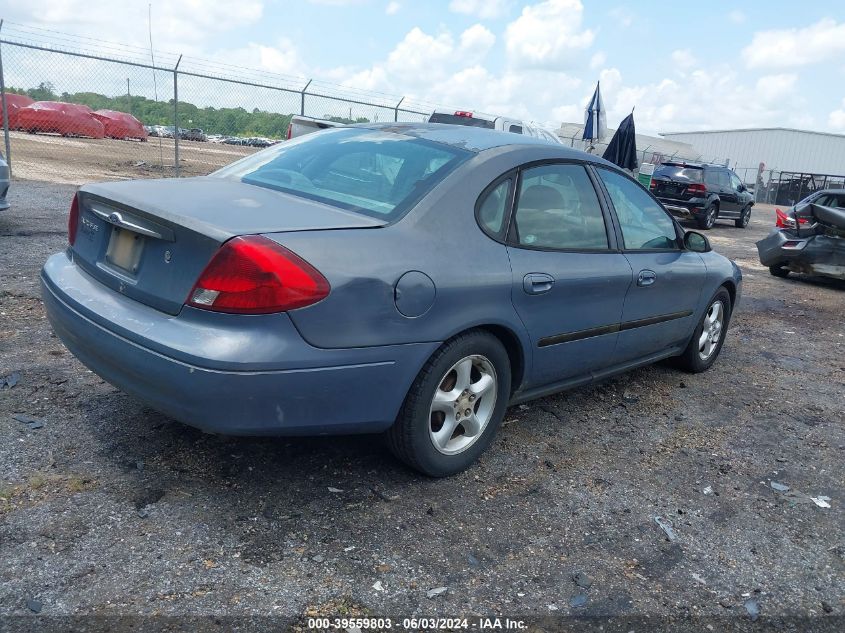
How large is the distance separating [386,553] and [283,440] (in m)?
1.00

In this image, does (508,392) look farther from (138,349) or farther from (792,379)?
(792,379)

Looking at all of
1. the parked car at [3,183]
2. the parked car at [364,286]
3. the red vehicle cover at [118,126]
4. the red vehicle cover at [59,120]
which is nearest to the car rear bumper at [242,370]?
the parked car at [364,286]

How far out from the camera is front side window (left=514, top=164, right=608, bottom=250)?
348cm

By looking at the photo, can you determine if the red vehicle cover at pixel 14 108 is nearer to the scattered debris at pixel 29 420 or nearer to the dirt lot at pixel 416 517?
the dirt lot at pixel 416 517

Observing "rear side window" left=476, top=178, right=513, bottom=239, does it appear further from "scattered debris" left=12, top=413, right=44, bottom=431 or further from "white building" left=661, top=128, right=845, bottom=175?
"white building" left=661, top=128, right=845, bottom=175

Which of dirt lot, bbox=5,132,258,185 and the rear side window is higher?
the rear side window

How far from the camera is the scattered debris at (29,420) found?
11.1 feet

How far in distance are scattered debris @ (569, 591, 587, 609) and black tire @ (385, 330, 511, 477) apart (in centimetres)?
86

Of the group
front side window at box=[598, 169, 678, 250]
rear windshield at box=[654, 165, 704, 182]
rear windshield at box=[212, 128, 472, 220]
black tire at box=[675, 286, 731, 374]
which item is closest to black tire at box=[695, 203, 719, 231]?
rear windshield at box=[654, 165, 704, 182]

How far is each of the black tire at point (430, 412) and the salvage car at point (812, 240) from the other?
8.12 m

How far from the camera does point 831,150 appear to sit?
54.2 m

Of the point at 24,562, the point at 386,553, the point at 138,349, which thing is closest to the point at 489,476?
the point at 386,553

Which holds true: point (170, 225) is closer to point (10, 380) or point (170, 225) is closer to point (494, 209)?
point (494, 209)

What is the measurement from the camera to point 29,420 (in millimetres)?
3438
